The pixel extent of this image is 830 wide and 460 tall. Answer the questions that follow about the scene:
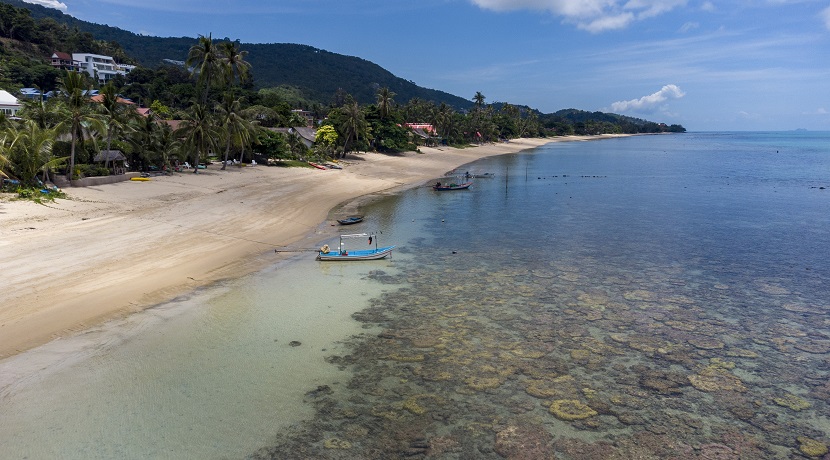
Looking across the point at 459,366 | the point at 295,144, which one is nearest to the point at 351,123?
the point at 295,144

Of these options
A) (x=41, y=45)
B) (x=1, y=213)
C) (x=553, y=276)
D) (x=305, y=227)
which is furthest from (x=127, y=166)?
(x=41, y=45)

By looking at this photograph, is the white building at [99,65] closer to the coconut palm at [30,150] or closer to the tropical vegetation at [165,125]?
the tropical vegetation at [165,125]

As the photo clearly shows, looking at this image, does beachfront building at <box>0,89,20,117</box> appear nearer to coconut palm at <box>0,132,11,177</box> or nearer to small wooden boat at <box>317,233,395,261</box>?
coconut palm at <box>0,132,11,177</box>

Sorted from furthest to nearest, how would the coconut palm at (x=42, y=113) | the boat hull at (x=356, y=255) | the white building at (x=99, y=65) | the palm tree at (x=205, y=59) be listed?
the white building at (x=99, y=65)
the palm tree at (x=205, y=59)
the coconut palm at (x=42, y=113)
the boat hull at (x=356, y=255)

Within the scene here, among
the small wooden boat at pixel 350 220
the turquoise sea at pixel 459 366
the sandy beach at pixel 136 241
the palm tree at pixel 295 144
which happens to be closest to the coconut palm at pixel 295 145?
the palm tree at pixel 295 144

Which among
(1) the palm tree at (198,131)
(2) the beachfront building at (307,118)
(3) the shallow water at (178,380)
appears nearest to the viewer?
(3) the shallow water at (178,380)
